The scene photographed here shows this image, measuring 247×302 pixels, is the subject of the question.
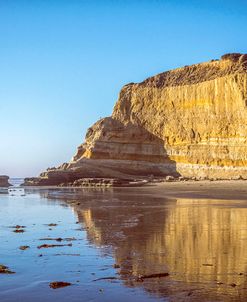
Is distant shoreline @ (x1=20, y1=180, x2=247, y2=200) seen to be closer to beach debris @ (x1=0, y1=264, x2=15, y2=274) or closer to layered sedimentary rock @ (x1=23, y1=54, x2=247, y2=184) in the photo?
layered sedimentary rock @ (x1=23, y1=54, x2=247, y2=184)

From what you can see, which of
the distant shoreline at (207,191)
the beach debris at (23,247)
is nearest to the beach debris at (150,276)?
the beach debris at (23,247)

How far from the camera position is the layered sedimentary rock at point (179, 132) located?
48000 mm

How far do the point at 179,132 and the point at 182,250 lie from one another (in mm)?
45595

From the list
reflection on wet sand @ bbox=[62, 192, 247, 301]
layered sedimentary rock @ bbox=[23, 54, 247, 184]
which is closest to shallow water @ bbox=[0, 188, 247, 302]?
reflection on wet sand @ bbox=[62, 192, 247, 301]

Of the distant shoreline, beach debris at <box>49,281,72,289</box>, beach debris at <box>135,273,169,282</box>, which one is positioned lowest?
beach debris at <box>49,281,72,289</box>

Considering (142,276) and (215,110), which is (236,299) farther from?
(215,110)

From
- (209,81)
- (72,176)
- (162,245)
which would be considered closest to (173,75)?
(209,81)

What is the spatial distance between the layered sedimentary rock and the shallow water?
33.4 metres

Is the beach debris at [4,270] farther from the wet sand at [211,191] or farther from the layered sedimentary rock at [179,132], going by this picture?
the layered sedimentary rock at [179,132]

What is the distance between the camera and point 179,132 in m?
54.6

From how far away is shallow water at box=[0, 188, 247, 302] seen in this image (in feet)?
21.2

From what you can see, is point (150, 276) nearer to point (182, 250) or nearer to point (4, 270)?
point (182, 250)

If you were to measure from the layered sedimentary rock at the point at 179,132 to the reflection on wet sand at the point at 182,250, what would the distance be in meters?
31.6

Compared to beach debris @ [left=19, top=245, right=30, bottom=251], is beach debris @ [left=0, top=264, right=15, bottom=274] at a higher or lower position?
higher
